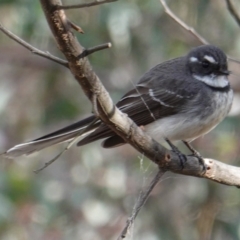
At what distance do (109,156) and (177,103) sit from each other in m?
1.68

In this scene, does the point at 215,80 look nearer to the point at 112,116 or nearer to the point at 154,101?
the point at 154,101

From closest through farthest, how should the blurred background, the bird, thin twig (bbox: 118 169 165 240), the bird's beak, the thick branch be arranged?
1. the thick branch
2. thin twig (bbox: 118 169 165 240)
3. the bird
4. the bird's beak
5. the blurred background

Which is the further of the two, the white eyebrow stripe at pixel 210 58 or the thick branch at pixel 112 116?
the white eyebrow stripe at pixel 210 58

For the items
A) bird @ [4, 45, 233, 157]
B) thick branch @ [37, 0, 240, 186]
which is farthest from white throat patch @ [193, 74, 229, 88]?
thick branch @ [37, 0, 240, 186]

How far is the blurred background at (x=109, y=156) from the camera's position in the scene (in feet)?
15.3

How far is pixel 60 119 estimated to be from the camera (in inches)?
211

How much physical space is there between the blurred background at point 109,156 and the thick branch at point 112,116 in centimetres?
116

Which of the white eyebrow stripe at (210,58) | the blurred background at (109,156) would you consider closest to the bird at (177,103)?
the white eyebrow stripe at (210,58)

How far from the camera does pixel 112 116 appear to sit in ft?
8.45

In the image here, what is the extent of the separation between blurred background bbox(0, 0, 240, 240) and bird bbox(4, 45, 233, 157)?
20.9 inches

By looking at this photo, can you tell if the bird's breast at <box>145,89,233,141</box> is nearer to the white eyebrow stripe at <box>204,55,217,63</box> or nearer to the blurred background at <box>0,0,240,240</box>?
the white eyebrow stripe at <box>204,55,217,63</box>

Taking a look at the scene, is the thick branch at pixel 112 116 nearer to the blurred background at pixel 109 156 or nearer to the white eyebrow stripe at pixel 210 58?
the white eyebrow stripe at pixel 210 58

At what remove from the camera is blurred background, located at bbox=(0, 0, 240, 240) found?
467 cm

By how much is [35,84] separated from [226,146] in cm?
222
